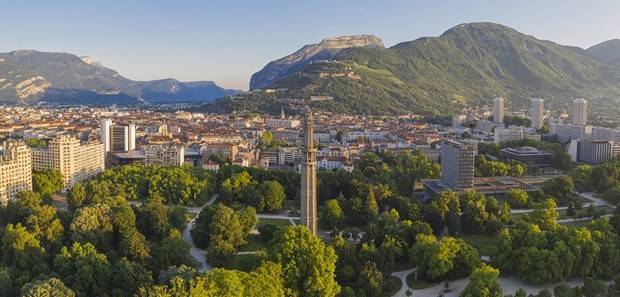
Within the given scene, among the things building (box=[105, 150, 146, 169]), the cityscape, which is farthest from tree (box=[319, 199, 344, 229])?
building (box=[105, 150, 146, 169])

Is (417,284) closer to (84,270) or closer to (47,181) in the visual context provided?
(84,270)

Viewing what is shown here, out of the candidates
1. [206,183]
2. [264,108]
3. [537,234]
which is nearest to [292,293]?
[537,234]

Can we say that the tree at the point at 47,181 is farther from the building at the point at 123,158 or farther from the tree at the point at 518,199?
the tree at the point at 518,199

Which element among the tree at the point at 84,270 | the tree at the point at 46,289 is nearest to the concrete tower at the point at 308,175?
the tree at the point at 84,270

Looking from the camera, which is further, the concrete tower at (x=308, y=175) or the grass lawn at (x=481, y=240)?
the grass lawn at (x=481, y=240)

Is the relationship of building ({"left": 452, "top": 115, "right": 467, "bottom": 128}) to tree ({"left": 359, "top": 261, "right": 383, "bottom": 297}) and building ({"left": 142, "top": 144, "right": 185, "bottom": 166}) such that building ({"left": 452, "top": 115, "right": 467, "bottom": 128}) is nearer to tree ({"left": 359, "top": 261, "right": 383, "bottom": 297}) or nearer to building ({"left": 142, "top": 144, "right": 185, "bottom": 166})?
building ({"left": 142, "top": 144, "right": 185, "bottom": 166})

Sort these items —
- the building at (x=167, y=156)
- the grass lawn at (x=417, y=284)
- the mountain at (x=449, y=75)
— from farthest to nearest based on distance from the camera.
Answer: the mountain at (x=449, y=75)
the building at (x=167, y=156)
the grass lawn at (x=417, y=284)

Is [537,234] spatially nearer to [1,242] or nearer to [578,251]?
[578,251]

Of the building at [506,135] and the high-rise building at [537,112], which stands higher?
the high-rise building at [537,112]
